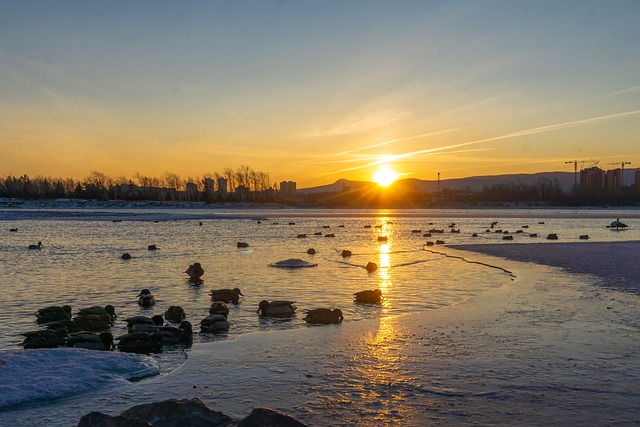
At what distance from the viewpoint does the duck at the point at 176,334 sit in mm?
10586

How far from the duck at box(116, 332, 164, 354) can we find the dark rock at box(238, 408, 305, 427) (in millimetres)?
5057

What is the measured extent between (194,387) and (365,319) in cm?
550

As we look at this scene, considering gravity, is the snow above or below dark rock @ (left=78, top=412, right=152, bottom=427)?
below

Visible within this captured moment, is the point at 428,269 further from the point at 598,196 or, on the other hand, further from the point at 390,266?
the point at 598,196

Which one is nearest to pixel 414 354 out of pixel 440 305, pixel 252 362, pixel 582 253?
pixel 252 362

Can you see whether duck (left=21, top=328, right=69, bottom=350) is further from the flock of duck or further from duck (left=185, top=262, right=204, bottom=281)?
duck (left=185, top=262, right=204, bottom=281)

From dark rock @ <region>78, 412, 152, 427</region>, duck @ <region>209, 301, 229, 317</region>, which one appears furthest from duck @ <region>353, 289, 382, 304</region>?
dark rock @ <region>78, 412, 152, 427</region>

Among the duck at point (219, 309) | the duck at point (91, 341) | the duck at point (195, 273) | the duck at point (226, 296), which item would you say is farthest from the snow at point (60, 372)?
the duck at point (195, 273)

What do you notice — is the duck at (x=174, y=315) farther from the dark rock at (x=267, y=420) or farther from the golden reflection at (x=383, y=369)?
the dark rock at (x=267, y=420)

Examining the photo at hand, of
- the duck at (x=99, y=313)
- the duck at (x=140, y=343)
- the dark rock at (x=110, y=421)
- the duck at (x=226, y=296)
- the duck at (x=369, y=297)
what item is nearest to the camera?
the dark rock at (x=110, y=421)

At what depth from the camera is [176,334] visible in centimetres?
1069

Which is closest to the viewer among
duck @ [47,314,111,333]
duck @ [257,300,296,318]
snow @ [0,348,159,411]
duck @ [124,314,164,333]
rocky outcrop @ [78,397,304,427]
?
rocky outcrop @ [78,397,304,427]

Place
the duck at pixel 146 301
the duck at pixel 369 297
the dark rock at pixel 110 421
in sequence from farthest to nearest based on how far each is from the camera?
the duck at pixel 369 297
the duck at pixel 146 301
the dark rock at pixel 110 421

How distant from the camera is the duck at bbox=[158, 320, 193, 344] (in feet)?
34.7
